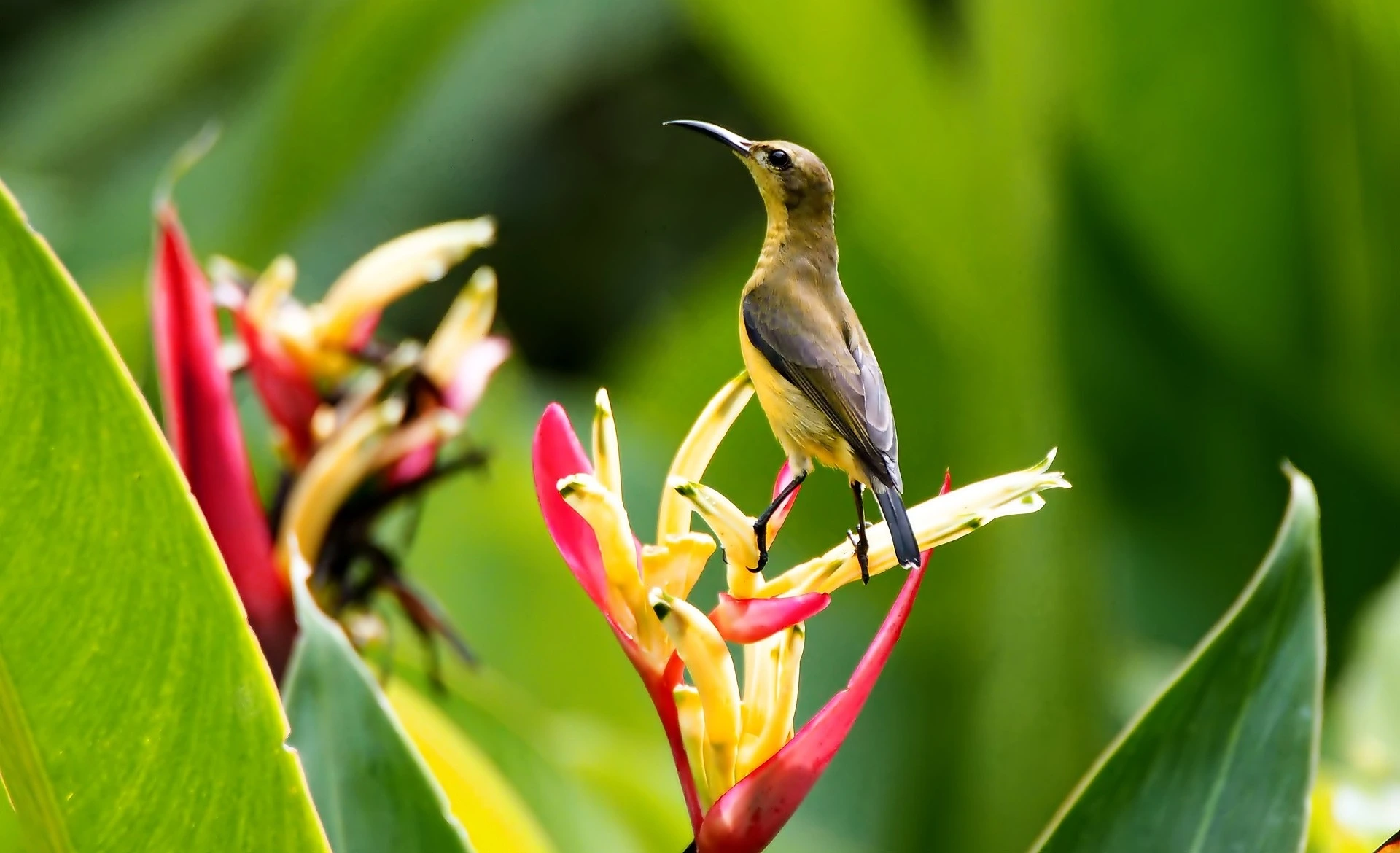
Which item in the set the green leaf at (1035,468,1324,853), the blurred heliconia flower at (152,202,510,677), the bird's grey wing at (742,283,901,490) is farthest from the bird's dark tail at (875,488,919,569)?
the blurred heliconia flower at (152,202,510,677)

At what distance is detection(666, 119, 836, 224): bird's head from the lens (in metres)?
0.32

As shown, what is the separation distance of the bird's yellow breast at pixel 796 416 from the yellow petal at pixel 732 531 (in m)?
0.02

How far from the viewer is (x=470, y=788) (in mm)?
615

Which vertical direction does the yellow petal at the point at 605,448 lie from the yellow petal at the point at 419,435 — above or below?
above

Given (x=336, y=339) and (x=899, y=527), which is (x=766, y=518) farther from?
(x=336, y=339)

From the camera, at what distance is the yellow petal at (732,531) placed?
1.08ft

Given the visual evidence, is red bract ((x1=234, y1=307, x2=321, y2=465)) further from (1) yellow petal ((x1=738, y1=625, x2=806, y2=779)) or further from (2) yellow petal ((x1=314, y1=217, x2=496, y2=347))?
(1) yellow petal ((x1=738, y1=625, x2=806, y2=779))

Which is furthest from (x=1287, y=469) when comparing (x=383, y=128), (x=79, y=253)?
(x=79, y=253)

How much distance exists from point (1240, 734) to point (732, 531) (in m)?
0.18

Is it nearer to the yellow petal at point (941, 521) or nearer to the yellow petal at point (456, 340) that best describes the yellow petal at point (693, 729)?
the yellow petal at point (941, 521)

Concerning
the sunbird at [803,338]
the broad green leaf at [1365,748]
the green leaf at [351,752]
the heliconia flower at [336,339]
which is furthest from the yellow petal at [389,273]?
the broad green leaf at [1365,748]

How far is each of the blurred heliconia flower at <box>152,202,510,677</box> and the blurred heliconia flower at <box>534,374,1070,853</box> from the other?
7.8 inches

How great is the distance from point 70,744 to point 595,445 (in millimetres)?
141

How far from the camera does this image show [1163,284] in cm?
116
